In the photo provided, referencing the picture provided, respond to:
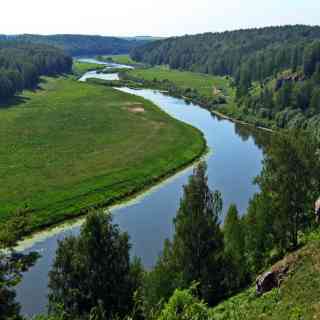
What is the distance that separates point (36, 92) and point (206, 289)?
141 meters

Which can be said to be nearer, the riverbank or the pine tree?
the pine tree

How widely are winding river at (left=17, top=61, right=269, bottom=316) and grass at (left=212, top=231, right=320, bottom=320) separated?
59.1ft

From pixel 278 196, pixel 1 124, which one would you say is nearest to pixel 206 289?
pixel 278 196

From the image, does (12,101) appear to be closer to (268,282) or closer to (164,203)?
(164,203)

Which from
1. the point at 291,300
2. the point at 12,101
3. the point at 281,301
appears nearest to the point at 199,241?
the point at 281,301

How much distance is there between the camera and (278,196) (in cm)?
4209

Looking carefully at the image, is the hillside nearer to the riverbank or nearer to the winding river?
the winding river

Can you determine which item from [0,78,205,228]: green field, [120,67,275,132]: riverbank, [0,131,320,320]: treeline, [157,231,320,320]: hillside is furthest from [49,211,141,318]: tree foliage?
[120,67,275,132]: riverbank

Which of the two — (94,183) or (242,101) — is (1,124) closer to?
(94,183)

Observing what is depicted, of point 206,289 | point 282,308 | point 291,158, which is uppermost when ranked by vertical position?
point 291,158

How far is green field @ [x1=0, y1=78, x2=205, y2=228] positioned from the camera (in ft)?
220

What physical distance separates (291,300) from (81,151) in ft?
219

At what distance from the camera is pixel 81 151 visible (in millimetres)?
91000

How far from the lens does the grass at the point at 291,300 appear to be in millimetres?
26734
